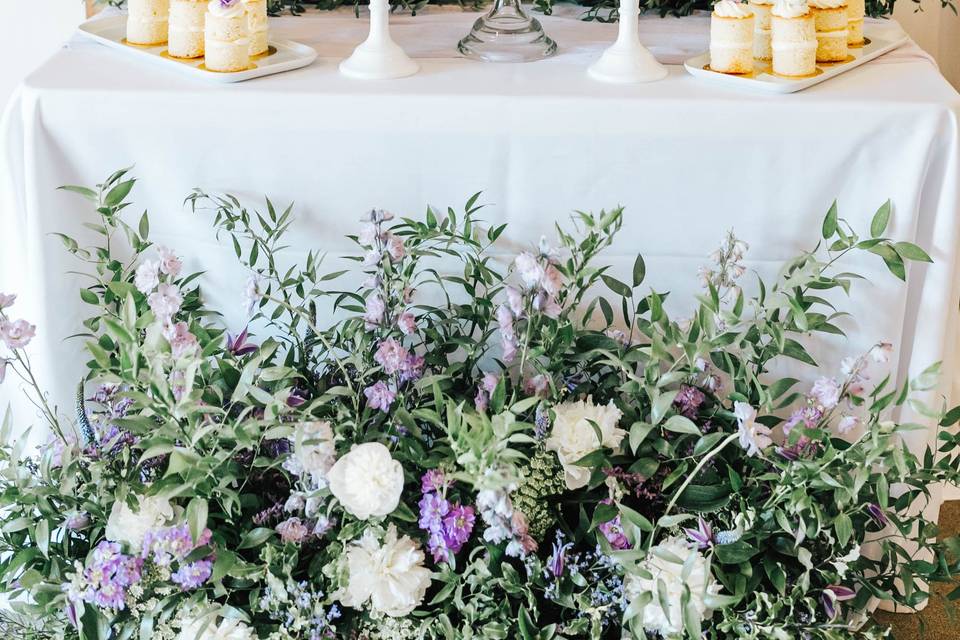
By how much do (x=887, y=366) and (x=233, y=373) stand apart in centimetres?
76

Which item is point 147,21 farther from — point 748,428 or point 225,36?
point 748,428

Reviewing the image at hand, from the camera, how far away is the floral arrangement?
99 centimetres

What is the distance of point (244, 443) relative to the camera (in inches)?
38.0

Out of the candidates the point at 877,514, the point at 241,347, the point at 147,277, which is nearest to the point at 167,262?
the point at 147,277

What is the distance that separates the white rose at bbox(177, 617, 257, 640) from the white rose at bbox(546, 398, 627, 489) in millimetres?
353

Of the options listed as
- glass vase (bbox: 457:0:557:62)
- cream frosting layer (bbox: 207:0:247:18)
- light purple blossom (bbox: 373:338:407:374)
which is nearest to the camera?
light purple blossom (bbox: 373:338:407:374)

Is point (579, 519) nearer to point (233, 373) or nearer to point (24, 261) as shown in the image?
point (233, 373)

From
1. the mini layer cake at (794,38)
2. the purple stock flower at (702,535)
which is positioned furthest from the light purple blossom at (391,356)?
the mini layer cake at (794,38)

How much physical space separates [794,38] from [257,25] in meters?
0.64

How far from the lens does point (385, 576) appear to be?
3.30ft

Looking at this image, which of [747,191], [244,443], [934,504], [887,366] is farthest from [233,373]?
[934,504]

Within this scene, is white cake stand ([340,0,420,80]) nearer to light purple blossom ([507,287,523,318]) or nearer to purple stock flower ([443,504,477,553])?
light purple blossom ([507,287,523,318])

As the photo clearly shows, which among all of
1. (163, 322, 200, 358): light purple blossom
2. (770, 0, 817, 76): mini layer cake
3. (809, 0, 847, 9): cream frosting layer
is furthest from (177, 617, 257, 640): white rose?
(809, 0, 847, 9): cream frosting layer

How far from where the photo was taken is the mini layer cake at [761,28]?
125 centimetres
